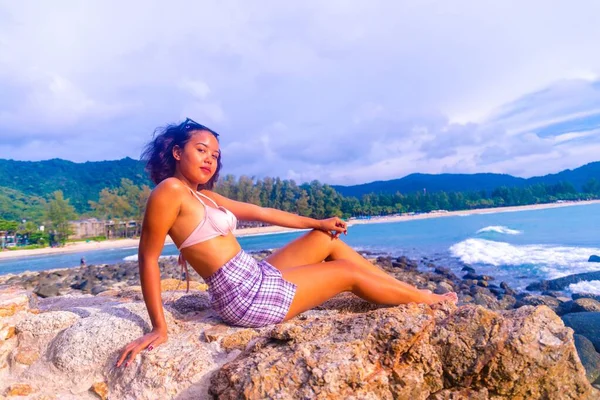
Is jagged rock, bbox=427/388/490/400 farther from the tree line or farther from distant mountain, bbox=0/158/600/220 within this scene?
distant mountain, bbox=0/158/600/220

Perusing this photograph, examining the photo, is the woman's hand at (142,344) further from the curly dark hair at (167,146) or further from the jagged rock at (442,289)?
the jagged rock at (442,289)

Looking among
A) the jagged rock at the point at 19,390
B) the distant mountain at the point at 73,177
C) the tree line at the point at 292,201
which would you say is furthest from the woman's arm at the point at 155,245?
the distant mountain at the point at 73,177

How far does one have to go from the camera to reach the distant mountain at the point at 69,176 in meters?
127

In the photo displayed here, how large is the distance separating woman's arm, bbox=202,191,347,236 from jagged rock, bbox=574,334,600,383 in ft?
13.0

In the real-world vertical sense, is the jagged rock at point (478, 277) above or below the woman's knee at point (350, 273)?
below

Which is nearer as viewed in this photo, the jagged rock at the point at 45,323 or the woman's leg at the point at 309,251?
the jagged rock at the point at 45,323

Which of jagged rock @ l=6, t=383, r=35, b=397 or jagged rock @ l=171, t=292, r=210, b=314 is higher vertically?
jagged rock @ l=171, t=292, r=210, b=314

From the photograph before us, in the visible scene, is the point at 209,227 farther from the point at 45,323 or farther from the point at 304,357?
the point at 45,323

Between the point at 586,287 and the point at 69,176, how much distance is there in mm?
162302

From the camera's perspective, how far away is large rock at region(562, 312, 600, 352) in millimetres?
5962

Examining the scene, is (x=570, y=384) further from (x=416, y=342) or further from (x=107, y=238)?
(x=107, y=238)

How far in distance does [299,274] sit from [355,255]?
76cm

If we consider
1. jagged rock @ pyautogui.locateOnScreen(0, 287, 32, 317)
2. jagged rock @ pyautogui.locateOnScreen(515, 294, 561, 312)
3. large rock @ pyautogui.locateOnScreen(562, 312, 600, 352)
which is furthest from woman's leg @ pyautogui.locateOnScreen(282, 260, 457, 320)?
jagged rock @ pyautogui.locateOnScreen(515, 294, 561, 312)

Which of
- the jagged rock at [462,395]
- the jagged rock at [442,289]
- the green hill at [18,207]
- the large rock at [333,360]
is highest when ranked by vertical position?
the green hill at [18,207]
